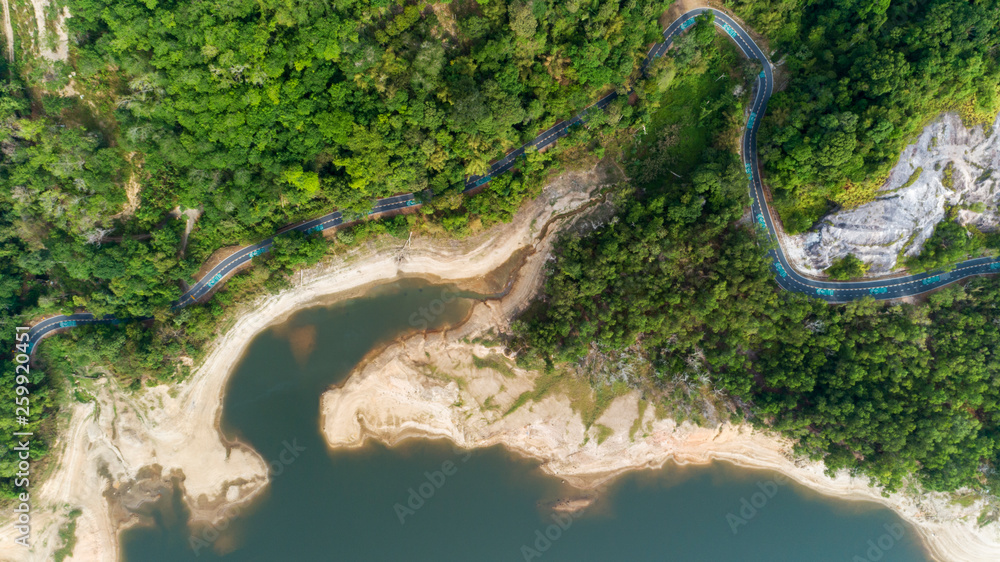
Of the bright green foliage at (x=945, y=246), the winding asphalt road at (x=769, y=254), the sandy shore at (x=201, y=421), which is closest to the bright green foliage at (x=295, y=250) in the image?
the sandy shore at (x=201, y=421)

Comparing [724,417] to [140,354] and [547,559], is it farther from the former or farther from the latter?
[140,354]

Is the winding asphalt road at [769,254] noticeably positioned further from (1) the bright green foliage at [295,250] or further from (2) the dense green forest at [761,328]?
(1) the bright green foliage at [295,250]

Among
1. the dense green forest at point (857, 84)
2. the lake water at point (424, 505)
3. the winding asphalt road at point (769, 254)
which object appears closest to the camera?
the dense green forest at point (857, 84)

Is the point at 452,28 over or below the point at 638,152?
over

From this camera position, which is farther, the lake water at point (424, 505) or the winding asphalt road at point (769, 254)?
the lake water at point (424, 505)

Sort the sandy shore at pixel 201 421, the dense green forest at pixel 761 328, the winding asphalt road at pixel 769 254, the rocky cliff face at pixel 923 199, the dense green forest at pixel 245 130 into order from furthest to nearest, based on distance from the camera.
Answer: the sandy shore at pixel 201 421
the winding asphalt road at pixel 769 254
the dense green forest at pixel 761 328
the rocky cliff face at pixel 923 199
the dense green forest at pixel 245 130

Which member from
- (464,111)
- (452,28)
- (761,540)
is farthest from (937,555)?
(452,28)

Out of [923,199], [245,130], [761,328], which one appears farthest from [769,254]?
[245,130]
